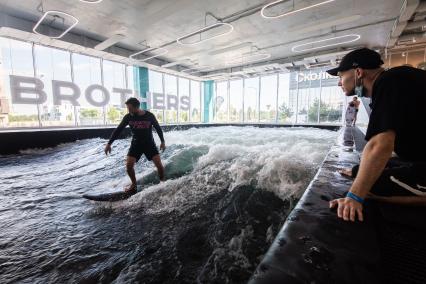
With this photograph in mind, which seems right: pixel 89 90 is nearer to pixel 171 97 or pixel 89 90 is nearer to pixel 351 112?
pixel 171 97

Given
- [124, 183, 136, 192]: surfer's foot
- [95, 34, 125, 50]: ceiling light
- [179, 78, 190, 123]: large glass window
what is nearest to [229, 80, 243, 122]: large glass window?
[179, 78, 190, 123]: large glass window

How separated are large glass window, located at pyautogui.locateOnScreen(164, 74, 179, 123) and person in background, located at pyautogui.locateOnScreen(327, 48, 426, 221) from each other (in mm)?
11721

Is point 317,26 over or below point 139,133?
over

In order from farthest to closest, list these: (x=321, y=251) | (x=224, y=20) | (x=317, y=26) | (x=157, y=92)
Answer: (x=157, y=92), (x=224, y=20), (x=317, y=26), (x=321, y=251)

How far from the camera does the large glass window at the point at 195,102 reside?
582 inches

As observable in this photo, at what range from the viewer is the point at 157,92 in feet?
37.9

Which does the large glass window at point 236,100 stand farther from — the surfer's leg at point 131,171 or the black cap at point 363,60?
the black cap at point 363,60

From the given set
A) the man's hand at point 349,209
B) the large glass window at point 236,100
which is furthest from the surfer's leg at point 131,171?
the large glass window at point 236,100

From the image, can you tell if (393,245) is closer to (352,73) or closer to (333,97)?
(352,73)

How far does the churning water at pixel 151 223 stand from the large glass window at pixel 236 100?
37.9ft

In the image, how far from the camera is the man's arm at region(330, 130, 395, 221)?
0.98 m

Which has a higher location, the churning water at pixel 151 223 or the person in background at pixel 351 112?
the person in background at pixel 351 112

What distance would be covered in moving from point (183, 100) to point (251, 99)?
4626 mm

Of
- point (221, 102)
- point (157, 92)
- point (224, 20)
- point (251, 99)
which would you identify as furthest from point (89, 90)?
point (251, 99)
